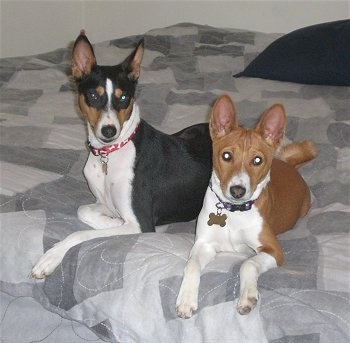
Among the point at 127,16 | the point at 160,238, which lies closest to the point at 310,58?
the point at 160,238

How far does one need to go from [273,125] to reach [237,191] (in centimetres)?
42

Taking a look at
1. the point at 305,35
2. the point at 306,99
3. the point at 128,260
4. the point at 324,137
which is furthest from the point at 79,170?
the point at 305,35

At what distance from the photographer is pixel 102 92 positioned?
2.96m

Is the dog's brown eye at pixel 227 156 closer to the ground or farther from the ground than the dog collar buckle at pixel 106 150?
farther from the ground

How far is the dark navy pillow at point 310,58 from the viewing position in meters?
4.77

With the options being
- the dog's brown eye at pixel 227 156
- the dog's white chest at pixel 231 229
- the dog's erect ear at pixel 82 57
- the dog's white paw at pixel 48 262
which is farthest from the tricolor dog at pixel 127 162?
the dog's brown eye at pixel 227 156

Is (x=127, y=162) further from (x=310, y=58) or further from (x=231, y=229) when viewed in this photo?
(x=310, y=58)

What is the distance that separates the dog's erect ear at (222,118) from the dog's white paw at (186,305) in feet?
2.80

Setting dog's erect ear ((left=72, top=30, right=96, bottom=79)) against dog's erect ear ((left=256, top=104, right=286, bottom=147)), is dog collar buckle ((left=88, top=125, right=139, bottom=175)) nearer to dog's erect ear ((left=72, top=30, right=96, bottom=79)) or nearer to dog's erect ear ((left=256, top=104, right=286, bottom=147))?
dog's erect ear ((left=72, top=30, right=96, bottom=79))

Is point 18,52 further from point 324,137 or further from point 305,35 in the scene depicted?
point 324,137

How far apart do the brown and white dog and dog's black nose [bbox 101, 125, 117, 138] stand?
1.63 feet

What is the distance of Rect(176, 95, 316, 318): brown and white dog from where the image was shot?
2.54m

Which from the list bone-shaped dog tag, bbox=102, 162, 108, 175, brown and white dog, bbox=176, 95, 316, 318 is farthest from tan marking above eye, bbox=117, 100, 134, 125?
brown and white dog, bbox=176, 95, 316, 318

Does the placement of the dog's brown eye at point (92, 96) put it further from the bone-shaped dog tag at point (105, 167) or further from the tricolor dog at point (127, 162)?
the bone-shaped dog tag at point (105, 167)
